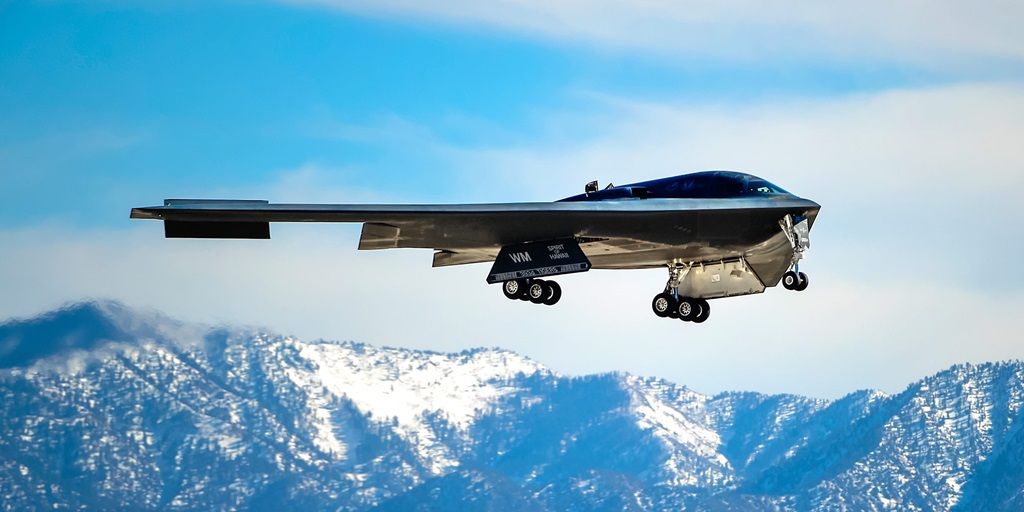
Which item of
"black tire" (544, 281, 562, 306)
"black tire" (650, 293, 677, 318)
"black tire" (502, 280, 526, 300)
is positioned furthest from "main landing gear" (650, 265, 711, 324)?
"black tire" (502, 280, 526, 300)

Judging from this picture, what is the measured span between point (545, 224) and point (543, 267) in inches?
57.0

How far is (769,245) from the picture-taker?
48.5 meters

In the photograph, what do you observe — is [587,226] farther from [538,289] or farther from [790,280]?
[790,280]

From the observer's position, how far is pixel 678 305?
51719 mm

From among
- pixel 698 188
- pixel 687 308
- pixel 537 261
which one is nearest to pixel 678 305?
pixel 687 308

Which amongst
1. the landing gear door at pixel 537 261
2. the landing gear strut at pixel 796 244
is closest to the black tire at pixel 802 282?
the landing gear strut at pixel 796 244

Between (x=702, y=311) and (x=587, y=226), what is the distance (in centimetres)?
604

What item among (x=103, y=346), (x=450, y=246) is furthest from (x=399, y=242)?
(x=103, y=346)

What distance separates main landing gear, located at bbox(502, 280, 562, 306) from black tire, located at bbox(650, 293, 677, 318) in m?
4.18

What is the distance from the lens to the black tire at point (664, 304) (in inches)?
2035

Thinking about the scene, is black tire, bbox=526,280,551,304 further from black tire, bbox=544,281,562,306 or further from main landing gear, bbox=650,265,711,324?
main landing gear, bbox=650,265,711,324

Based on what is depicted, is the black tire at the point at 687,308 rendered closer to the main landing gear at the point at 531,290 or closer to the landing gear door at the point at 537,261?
the landing gear door at the point at 537,261

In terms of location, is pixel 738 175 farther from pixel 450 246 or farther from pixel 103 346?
pixel 103 346

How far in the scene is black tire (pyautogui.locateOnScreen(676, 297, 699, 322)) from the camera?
169 feet
